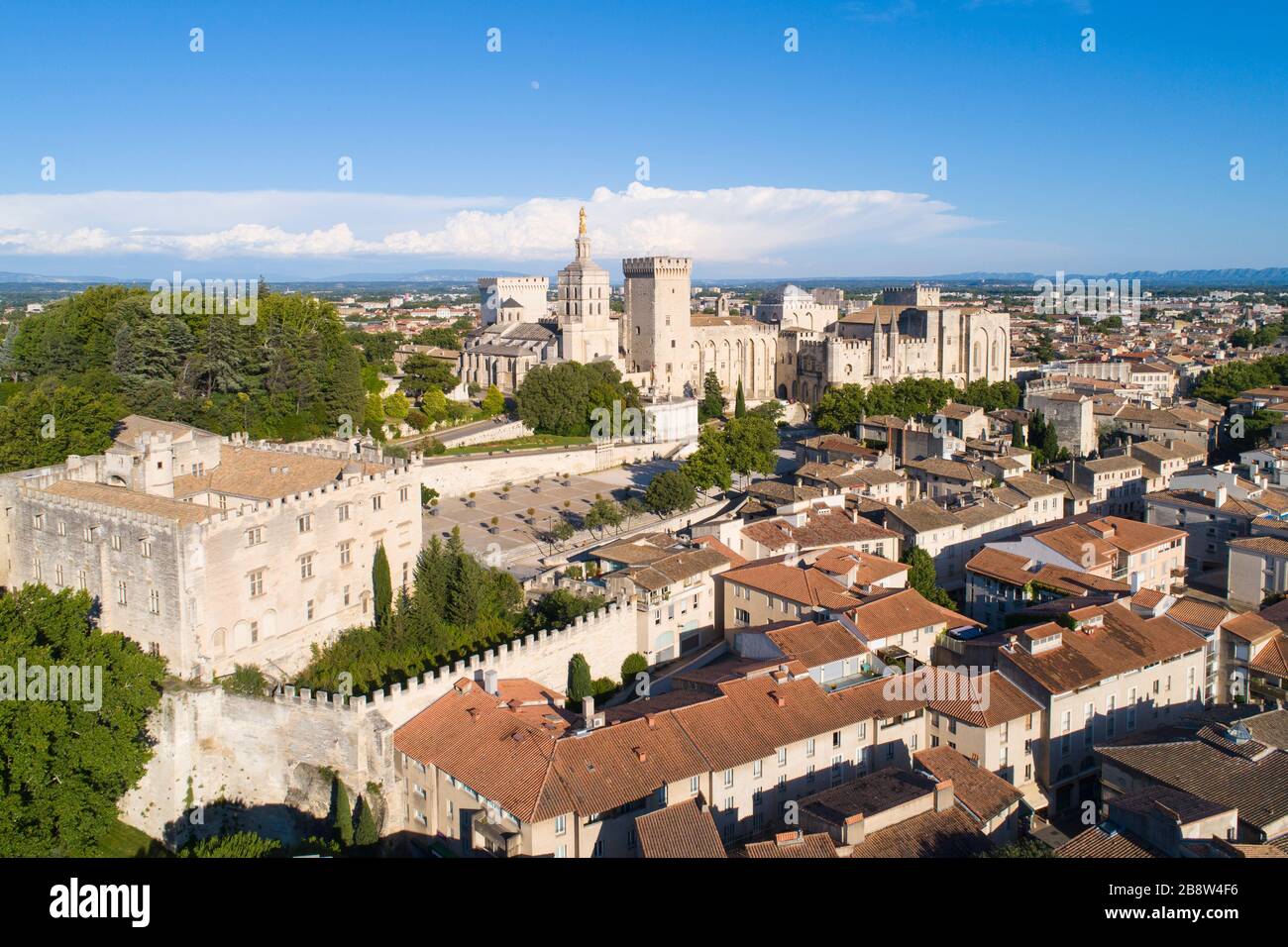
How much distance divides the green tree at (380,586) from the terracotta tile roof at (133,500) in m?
3.89

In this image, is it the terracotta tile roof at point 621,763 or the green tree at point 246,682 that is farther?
the green tree at point 246,682

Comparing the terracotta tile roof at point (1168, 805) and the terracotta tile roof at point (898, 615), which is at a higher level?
the terracotta tile roof at point (898, 615)

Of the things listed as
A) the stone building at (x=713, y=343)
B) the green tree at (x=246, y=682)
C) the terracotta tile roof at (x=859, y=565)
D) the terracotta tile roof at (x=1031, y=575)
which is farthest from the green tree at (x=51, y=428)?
the stone building at (x=713, y=343)

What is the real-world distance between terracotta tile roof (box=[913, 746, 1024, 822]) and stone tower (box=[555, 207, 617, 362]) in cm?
3616

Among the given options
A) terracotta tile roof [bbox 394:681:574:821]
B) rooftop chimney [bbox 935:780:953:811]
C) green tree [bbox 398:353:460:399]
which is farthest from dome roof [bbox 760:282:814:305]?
rooftop chimney [bbox 935:780:953:811]

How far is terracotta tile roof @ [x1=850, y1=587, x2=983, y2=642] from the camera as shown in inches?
844

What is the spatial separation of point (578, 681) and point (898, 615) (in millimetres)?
6659

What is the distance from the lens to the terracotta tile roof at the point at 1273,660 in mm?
21484

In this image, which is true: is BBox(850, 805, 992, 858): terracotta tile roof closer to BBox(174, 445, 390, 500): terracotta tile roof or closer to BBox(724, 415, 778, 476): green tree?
BBox(174, 445, 390, 500): terracotta tile roof

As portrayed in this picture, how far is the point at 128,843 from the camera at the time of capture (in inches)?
703

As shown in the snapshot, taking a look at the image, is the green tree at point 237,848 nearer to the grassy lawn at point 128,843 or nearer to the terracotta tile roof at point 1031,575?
the grassy lawn at point 128,843

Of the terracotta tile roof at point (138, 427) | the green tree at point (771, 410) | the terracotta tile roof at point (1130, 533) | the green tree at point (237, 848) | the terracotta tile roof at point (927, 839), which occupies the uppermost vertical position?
the terracotta tile roof at point (138, 427)
